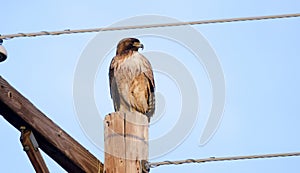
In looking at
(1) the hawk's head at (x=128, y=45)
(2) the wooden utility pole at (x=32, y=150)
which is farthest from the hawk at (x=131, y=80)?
(2) the wooden utility pole at (x=32, y=150)

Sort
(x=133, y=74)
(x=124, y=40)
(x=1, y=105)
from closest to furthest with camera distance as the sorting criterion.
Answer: (x=1, y=105) < (x=133, y=74) < (x=124, y=40)

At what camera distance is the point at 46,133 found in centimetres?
A: 394

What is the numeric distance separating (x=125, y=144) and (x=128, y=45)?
4.16 m

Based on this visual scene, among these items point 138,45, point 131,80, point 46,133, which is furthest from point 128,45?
point 46,133

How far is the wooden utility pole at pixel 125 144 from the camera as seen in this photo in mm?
3891

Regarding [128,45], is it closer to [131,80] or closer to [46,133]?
[131,80]

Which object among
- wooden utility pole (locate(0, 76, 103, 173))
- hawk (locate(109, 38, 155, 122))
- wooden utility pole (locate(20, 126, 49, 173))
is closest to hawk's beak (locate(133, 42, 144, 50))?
hawk (locate(109, 38, 155, 122))

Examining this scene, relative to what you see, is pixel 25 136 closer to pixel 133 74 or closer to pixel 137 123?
pixel 137 123

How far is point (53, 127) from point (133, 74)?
3553 millimetres

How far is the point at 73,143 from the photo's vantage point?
158 inches

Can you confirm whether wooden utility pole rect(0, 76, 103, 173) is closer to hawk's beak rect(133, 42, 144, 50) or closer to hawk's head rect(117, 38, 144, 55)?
hawk's head rect(117, 38, 144, 55)

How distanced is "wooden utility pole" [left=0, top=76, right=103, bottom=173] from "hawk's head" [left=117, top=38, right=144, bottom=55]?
3.96 metres

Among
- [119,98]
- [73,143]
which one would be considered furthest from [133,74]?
[73,143]

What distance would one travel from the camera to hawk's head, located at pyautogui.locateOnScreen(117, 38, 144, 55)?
793cm
